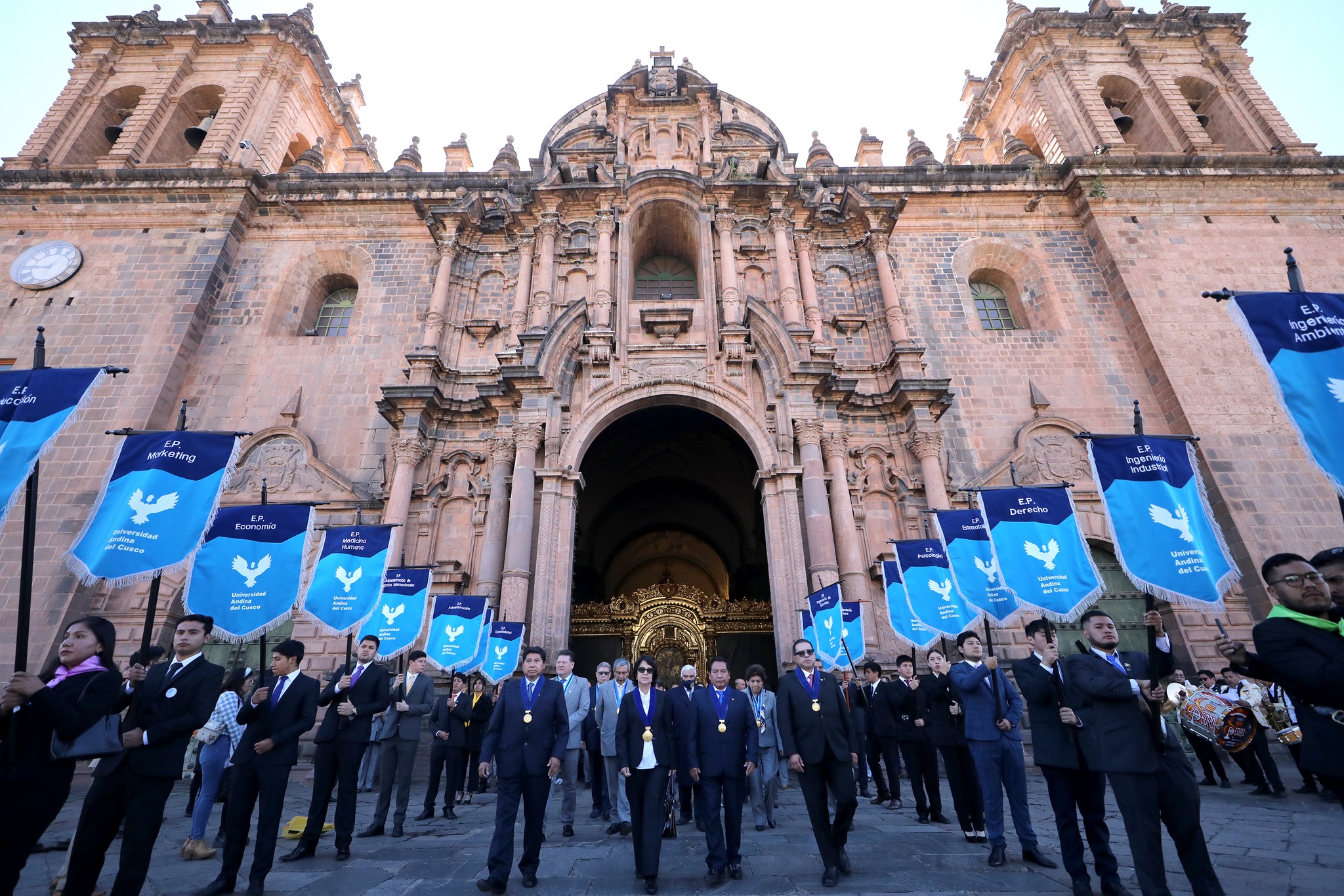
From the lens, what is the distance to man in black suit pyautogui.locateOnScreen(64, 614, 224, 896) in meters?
4.55

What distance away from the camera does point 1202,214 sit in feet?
63.0

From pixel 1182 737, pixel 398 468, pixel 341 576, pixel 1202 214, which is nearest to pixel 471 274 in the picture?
pixel 398 468

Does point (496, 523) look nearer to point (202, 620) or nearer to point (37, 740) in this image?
point (202, 620)

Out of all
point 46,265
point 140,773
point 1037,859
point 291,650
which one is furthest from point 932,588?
point 46,265

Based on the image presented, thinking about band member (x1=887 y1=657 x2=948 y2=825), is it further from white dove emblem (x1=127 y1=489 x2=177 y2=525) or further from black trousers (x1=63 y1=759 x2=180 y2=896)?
white dove emblem (x1=127 y1=489 x2=177 y2=525)

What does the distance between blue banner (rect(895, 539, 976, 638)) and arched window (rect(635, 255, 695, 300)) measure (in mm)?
9805

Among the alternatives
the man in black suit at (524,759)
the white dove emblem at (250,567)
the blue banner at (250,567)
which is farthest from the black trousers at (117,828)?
the white dove emblem at (250,567)

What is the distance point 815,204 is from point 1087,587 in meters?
13.8

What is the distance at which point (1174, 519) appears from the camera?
631cm

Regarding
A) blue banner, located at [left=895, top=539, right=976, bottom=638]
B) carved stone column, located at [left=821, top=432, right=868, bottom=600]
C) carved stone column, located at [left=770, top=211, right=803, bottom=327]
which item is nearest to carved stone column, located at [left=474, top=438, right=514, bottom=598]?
carved stone column, located at [left=821, top=432, right=868, bottom=600]

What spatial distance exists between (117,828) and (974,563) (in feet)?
33.7

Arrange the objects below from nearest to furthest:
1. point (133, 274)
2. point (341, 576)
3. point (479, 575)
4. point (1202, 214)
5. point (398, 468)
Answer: point (341, 576) < point (479, 575) < point (398, 468) < point (133, 274) < point (1202, 214)

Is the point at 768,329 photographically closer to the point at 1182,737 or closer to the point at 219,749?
the point at 1182,737

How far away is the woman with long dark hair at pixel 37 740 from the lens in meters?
4.09
